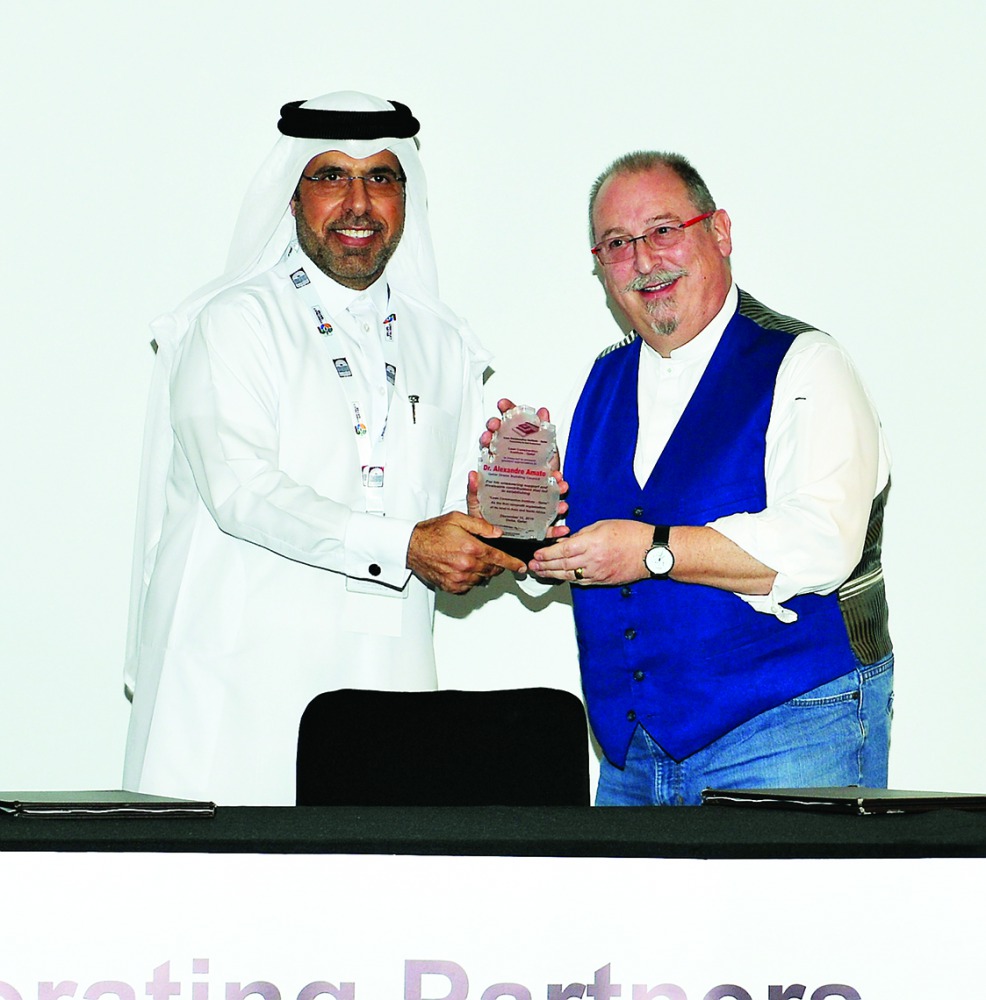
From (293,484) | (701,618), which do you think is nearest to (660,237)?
(701,618)

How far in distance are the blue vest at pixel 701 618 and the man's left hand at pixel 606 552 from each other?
131mm

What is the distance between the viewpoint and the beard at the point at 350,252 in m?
3.48

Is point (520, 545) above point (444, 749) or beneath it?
above

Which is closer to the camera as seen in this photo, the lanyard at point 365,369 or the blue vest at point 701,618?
the blue vest at point 701,618

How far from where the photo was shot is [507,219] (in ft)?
13.0

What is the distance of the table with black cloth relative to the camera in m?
1.78

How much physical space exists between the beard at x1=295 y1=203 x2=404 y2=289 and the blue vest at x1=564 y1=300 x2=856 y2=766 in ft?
2.49

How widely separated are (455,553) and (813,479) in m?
0.81

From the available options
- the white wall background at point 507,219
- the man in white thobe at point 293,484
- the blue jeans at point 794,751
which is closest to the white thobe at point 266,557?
the man in white thobe at point 293,484

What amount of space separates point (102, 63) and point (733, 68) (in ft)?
A: 5.66

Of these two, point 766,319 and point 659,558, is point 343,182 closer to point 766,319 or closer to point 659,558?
point 766,319

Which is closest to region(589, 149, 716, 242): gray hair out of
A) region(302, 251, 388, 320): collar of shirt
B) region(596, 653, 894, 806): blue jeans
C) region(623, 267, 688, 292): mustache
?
region(623, 267, 688, 292): mustache

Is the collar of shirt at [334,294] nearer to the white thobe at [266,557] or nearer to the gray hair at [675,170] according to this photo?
the white thobe at [266,557]

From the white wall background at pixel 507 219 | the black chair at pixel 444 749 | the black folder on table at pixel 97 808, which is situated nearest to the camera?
the black folder on table at pixel 97 808
